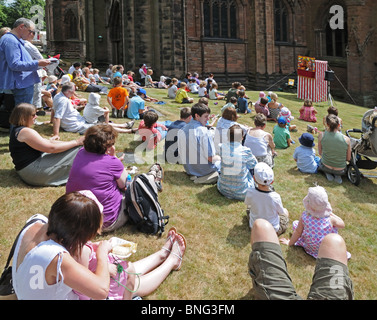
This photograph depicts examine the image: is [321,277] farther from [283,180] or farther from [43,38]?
[43,38]

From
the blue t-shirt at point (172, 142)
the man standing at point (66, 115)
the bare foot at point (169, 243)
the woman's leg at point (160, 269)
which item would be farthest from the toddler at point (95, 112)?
the woman's leg at point (160, 269)

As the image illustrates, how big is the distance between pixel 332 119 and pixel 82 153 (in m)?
5.59

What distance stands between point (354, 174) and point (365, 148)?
714 mm

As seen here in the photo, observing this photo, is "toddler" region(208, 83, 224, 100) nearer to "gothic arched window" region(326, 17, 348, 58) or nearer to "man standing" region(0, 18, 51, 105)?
"man standing" region(0, 18, 51, 105)

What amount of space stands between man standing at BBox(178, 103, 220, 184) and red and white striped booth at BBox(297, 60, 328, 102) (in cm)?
1556

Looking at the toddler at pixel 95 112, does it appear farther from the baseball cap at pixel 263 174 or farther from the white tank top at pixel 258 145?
the baseball cap at pixel 263 174

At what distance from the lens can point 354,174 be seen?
303 inches

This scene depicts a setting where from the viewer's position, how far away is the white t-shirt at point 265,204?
15.0 ft

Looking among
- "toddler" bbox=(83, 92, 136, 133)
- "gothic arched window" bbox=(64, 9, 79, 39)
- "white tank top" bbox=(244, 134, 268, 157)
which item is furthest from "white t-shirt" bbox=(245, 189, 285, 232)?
"gothic arched window" bbox=(64, 9, 79, 39)

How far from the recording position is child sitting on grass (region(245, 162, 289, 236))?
4.50 m

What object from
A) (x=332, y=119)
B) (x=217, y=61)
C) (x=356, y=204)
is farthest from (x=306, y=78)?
(x=356, y=204)

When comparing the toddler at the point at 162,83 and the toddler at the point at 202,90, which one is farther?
the toddler at the point at 162,83

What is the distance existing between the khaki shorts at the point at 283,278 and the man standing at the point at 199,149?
10.9 feet

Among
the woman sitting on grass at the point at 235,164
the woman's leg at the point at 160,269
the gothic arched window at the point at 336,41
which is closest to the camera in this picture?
the woman's leg at the point at 160,269
